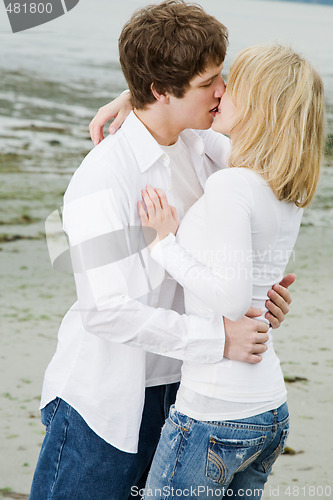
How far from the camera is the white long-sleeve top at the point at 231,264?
1.61 meters

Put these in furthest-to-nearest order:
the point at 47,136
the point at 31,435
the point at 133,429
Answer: the point at 47,136 → the point at 31,435 → the point at 133,429

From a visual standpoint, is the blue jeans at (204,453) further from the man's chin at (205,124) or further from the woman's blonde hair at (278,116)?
Answer: the man's chin at (205,124)

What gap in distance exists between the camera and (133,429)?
188cm

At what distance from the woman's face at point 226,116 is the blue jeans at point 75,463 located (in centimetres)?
81

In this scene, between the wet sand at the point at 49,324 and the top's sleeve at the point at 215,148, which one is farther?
the wet sand at the point at 49,324

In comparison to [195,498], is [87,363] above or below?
above

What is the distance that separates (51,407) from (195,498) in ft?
1.56

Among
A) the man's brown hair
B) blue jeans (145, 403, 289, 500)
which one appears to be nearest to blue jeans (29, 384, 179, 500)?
blue jeans (145, 403, 289, 500)

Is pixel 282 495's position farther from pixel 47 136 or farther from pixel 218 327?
pixel 47 136

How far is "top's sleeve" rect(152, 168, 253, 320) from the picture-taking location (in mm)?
1592

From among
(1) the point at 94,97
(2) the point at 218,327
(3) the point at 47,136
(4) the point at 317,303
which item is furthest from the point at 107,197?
(1) the point at 94,97

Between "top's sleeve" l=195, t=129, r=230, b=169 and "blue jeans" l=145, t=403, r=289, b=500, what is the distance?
794 millimetres

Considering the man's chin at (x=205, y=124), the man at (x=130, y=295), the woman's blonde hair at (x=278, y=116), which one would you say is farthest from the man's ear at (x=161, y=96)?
the woman's blonde hair at (x=278, y=116)

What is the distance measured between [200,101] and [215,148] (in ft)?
0.99
